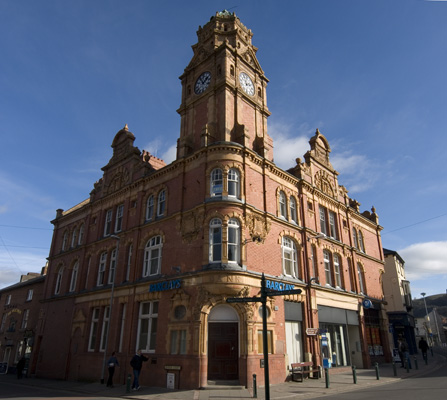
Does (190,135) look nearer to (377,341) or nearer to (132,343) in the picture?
(132,343)

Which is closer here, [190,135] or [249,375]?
[249,375]

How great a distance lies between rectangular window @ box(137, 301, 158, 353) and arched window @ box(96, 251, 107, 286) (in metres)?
6.67

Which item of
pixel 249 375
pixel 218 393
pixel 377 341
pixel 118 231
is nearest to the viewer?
pixel 218 393

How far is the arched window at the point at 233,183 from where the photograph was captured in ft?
71.4

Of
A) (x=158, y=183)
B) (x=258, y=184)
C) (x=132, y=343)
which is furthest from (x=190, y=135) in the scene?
(x=132, y=343)

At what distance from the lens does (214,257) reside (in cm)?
2023

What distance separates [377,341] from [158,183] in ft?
77.4

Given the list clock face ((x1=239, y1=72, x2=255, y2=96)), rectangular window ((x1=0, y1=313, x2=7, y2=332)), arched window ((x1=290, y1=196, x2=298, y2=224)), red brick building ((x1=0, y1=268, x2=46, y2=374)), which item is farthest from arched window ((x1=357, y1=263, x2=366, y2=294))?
rectangular window ((x1=0, y1=313, x2=7, y2=332))

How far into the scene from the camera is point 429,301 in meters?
146

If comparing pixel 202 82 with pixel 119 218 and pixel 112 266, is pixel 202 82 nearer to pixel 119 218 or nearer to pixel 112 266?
pixel 119 218

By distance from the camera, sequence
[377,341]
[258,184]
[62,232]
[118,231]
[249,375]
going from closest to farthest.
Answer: [249,375] → [258,184] → [118,231] → [377,341] → [62,232]

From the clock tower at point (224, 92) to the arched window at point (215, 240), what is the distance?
18.4ft

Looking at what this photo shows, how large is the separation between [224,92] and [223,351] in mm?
Result: 17220

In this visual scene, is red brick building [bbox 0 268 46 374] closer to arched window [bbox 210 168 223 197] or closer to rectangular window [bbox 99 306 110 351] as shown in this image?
rectangular window [bbox 99 306 110 351]
